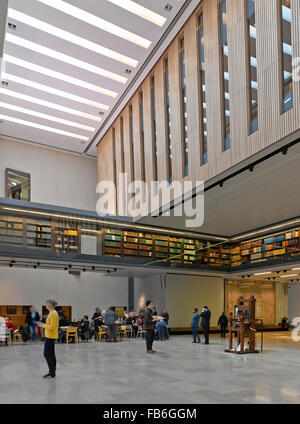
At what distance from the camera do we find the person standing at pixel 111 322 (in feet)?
47.2

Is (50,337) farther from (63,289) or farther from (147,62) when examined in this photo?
(63,289)

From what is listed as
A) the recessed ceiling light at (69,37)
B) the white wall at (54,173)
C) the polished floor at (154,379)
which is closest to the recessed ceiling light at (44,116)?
the white wall at (54,173)

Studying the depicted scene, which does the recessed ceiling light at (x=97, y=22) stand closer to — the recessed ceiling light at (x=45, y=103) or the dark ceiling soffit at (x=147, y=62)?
the dark ceiling soffit at (x=147, y=62)

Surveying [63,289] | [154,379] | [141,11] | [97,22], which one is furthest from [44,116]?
[154,379]

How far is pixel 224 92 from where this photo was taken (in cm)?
1157

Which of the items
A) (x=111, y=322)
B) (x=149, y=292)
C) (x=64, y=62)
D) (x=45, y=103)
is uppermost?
(x=64, y=62)

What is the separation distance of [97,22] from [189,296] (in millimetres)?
13522

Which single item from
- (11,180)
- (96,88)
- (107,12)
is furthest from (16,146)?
A: (107,12)

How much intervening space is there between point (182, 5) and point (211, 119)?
163 inches

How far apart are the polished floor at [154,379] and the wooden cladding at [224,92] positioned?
515 cm

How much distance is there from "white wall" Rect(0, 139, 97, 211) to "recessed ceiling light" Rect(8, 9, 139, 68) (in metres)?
9.57

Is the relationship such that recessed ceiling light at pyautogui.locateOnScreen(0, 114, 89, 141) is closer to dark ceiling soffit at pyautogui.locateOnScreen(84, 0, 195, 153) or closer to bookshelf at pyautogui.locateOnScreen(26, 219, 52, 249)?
dark ceiling soffit at pyautogui.locateOnScreen(84, 0, 195, 153)

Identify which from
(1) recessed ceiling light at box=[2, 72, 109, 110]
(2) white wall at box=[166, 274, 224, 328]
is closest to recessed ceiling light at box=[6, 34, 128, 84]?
(1) recessed ceiling light at box=[2, 72, 109, 110]
